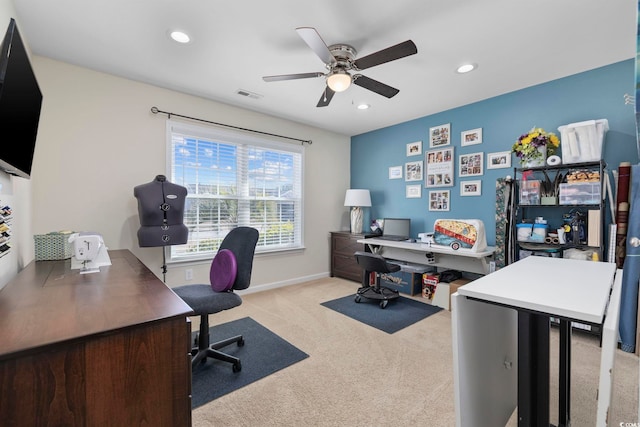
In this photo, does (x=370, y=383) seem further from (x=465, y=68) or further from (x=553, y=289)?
(x=465, y=68)

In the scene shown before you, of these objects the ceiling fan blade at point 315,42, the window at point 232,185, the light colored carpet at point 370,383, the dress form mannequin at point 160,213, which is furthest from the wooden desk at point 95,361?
the window at point 232,185

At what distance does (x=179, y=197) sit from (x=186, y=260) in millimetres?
906

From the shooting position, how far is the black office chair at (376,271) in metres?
3.25

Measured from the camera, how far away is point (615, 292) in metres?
1.17

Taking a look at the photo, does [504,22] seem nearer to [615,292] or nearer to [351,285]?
[615,292]

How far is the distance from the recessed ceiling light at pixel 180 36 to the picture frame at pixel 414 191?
333 cm

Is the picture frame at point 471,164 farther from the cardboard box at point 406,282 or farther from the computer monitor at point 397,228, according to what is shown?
the cardboard box at point 406,282

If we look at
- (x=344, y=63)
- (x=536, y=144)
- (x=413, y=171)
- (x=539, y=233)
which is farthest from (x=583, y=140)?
(x=344, y=63)

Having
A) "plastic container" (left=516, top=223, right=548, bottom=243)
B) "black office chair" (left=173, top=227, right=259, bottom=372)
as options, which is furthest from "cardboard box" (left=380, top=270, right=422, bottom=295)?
"black office chair" (left=173, top=227, right=259, bottom=372)

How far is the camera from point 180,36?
2.21 m

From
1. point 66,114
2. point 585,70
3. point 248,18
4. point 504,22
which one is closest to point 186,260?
point 66,114

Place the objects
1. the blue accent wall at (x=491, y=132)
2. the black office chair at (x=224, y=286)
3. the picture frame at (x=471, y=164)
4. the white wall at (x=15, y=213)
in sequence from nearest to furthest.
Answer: the white wall at (x=15, y=213), the black office chair at (x=224, y=286), the blue accent wall at (x=491, y=132), the picture frame at (x=471, y=164)

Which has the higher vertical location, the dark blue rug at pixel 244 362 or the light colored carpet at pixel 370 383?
the dark blue rug at pixel 244 362

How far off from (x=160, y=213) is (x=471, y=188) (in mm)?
3597
